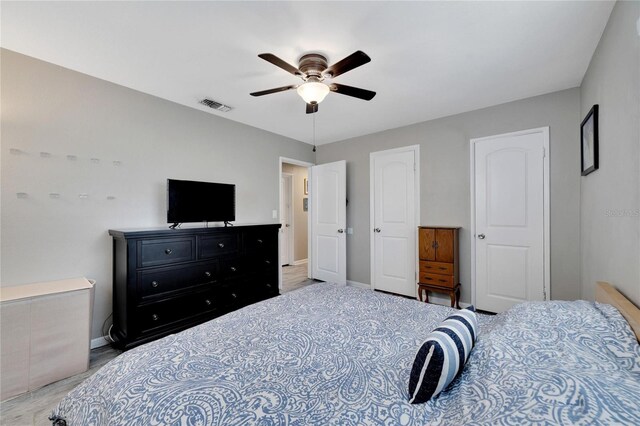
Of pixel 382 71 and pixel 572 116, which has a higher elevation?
pixel 382 71

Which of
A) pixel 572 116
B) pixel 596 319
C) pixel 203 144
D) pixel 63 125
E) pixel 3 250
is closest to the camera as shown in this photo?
pixel 596 319

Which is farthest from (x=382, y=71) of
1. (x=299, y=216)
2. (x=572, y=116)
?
(x=299, y=216)

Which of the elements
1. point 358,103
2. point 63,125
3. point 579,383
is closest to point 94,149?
point 63,125

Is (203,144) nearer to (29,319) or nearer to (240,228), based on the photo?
(240,228)

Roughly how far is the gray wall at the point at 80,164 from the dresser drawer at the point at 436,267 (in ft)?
9.93

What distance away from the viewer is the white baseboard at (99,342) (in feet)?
7.95

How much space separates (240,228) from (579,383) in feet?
9.50

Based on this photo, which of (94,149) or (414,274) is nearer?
(94,149)

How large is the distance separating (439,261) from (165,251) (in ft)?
10.1

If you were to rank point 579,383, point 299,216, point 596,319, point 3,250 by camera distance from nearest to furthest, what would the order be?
point 579,383 → point 596,319 → point 3,250 → point 299,216

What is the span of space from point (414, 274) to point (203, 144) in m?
3.33

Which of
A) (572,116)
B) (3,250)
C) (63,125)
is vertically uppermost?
(572,116)

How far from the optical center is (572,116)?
8.80ft

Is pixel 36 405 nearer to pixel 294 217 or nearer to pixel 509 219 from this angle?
pixel 509 219
